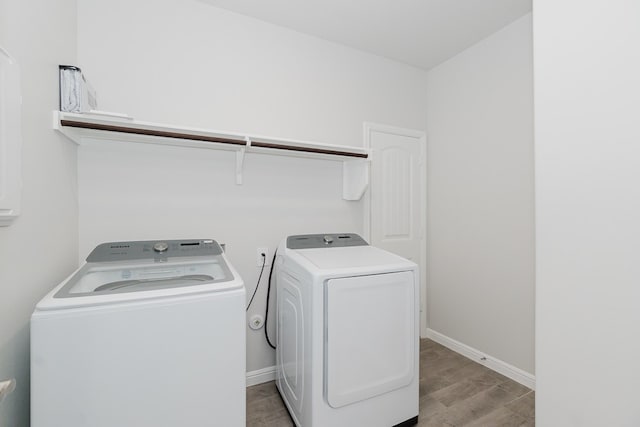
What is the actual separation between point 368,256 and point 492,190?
1.29m

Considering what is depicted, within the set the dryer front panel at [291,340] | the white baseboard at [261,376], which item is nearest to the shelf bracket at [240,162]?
the dryer front panel at [291,340]

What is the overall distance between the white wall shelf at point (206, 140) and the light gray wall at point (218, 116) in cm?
9

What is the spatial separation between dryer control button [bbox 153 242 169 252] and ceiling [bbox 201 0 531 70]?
1658mm

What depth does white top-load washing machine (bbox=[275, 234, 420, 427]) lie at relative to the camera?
147 centimetres

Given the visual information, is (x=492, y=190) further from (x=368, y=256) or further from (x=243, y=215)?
(x=243, y=215)

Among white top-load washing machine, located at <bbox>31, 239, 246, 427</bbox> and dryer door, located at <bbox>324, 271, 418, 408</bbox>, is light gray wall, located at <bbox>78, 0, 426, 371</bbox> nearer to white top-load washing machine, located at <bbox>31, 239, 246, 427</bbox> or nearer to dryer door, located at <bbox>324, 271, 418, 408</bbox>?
white top-load washing machine, located at <bbox>31, 239, 246, 427</bbox>

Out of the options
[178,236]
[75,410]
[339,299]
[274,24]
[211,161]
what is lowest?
[75,410]

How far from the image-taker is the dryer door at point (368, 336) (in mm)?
1481

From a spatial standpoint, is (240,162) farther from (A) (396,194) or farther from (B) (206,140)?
(A) (396,194)

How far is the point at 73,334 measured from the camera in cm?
95

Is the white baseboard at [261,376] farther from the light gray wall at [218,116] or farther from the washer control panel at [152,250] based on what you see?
the washer control panel at [152,250]

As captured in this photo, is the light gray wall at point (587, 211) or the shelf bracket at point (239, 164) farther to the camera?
the shelf bracket at point (239, 164)

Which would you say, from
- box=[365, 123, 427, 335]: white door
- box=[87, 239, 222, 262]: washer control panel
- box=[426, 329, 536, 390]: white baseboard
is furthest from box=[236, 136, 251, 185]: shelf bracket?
box=[426, 329, 536, 390]: white baseboard

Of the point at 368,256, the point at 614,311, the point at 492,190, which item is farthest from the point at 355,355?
the point at 492,190
